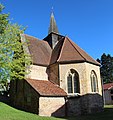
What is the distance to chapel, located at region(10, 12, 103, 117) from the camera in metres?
20.8

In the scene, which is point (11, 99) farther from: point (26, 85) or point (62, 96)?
Result: point (62, 96)

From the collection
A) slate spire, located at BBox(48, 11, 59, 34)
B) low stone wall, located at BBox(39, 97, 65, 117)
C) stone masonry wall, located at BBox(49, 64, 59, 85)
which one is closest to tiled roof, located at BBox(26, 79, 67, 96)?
low stone wall, located at BBox(39, 97, 65, 117)

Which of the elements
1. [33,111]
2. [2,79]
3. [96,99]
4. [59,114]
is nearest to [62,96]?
[59,114]

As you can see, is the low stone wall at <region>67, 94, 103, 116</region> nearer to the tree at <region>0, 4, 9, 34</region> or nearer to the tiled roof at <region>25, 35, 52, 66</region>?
the tiled roof at <region>25, 35, 52, 66</region>

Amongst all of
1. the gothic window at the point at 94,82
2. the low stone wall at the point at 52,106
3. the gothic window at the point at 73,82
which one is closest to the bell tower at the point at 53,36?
the gothic window at the point at 73,82

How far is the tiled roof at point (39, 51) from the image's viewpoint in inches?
1030

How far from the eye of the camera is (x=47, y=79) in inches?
1029

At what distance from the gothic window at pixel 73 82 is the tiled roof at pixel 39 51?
4083 mm

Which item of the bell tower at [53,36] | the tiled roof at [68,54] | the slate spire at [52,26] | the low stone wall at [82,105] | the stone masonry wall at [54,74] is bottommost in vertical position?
the low stone wall at [82,105]

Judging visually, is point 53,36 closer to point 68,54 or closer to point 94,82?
point 68,54

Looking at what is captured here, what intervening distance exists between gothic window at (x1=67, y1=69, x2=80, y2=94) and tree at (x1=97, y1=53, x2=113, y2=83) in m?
59.5

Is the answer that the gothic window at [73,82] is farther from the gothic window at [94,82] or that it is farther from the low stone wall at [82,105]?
the gothic window at [94,82]

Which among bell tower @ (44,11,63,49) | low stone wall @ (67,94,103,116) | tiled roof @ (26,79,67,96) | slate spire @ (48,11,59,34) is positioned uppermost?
slate spire @ (48,11,59,34)

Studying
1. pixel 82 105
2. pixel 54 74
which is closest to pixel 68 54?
pixel 54 74
